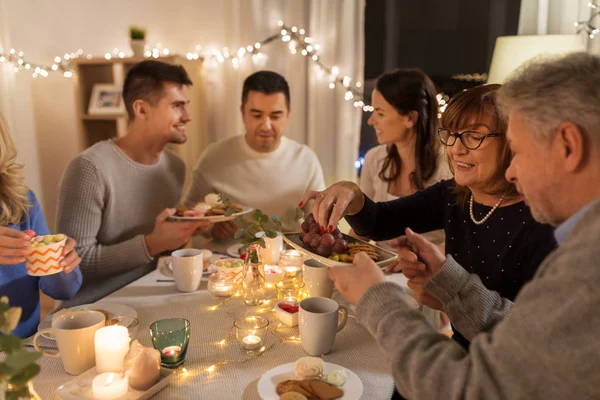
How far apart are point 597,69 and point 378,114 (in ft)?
5.36

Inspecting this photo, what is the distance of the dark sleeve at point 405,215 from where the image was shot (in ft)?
5.20

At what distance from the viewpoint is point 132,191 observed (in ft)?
7.25

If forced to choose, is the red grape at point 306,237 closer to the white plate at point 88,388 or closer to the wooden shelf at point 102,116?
the white plate at point 88,388

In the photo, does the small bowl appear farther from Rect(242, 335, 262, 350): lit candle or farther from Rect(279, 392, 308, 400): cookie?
Rect(279, 392, 308, 400): cookie

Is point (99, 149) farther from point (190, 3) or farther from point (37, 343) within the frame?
point (190, 3)

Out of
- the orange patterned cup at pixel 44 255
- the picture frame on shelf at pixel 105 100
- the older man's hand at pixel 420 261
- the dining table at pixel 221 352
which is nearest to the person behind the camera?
the dining table at pixel 221 352

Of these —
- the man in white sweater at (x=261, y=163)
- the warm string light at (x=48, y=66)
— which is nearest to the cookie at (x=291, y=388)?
the man in white sweater at (x=261, y=163)

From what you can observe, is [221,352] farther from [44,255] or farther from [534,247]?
[534,247]

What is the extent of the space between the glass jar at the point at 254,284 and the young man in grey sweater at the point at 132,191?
58 centimetres

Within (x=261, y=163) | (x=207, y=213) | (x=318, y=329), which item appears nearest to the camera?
(x=318, y=329)

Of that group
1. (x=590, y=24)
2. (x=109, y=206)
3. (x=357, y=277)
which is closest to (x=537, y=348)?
(x=357, y=277)

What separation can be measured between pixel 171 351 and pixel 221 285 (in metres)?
0.38

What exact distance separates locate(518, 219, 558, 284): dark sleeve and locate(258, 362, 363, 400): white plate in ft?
1.89

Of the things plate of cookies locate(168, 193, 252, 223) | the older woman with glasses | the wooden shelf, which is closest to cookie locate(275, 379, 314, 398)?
the older woman with glasses
